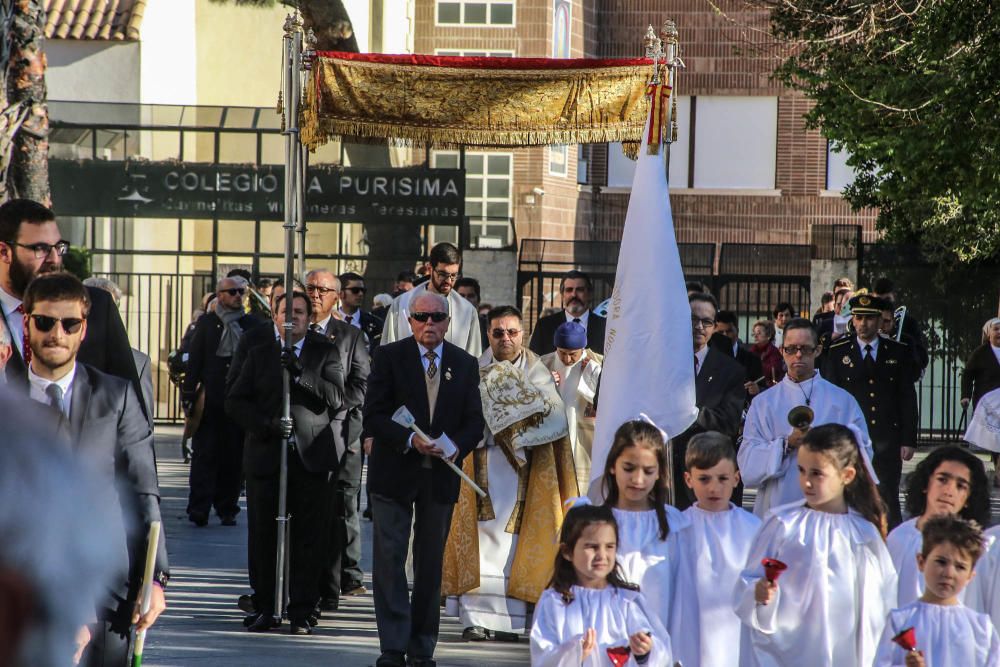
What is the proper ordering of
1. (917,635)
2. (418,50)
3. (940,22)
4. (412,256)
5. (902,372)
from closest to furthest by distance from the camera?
(917,635)
(902,372)
(940,22)
(412,256)
(418,50)

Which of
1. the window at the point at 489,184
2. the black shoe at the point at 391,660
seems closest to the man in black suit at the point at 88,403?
the black shoe at the point at 391,660

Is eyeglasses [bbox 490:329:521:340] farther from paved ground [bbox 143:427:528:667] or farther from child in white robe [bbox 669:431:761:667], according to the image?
child in white robe [bbox 669:431:761:667]

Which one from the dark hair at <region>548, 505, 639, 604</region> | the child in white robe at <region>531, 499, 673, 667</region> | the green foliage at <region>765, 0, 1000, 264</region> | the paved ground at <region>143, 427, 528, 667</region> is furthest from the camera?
the green foliage at <region>765, 0, 1000, 264</region>

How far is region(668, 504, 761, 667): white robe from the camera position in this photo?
6.27 metres

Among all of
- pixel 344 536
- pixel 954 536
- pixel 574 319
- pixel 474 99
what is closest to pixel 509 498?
pixel 344 536

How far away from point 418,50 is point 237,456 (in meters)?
22.9

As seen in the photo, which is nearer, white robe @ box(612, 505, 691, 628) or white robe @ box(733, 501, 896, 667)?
white robe @ box(733, 501, 896, 667)

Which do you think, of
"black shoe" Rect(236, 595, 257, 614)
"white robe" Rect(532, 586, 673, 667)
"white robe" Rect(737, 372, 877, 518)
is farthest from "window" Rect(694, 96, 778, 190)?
"white robe" Rect(532, 586, 673, 667)

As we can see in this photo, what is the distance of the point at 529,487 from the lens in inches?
359

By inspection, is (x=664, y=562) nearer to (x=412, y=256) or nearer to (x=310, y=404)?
(x=310, y=404)

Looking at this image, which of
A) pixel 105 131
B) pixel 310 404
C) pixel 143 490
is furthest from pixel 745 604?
pixel 105 131

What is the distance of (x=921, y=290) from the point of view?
853 inches

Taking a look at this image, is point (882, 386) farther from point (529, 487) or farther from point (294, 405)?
point (294, 405)

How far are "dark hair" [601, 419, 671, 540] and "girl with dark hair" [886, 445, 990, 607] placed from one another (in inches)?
37.8
